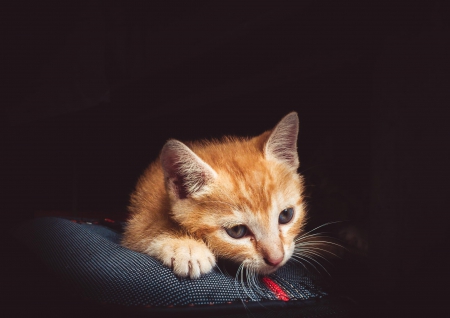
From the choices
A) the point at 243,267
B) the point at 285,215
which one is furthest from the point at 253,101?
the point at 243,267

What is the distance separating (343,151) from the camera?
56.5 inches

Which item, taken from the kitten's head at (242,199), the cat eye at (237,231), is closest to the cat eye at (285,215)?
the kitten's head at (242,199)

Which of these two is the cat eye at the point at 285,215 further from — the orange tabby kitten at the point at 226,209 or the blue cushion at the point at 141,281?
the blue cushion at the point at 141,281

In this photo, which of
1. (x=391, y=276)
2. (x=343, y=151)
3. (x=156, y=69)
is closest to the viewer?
(x=391, y=276)

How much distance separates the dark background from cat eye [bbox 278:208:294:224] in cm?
23

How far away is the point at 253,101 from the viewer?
152 cm

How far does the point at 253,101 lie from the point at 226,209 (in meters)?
0.80

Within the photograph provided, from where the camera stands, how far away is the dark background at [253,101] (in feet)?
2.56

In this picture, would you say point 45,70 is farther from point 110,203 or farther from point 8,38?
point 110,203

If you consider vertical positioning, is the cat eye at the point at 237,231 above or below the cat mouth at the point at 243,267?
above

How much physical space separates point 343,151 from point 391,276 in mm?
767

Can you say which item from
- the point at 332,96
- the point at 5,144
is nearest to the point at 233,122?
the point at 332,96

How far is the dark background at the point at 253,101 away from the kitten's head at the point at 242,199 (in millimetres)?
240

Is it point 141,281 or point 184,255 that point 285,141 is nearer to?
point 184,255
